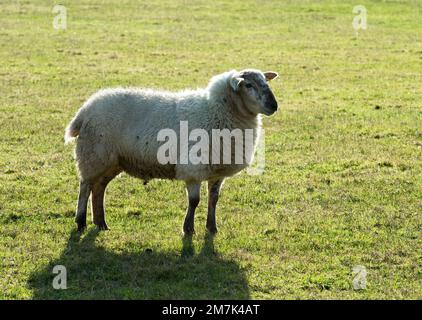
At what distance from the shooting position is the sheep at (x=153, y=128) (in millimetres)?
9117

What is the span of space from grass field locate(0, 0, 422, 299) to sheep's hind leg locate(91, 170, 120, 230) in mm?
143

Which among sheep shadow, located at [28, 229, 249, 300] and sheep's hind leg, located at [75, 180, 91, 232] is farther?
sheep's hind leg, located at [75, 180, 91, 232]

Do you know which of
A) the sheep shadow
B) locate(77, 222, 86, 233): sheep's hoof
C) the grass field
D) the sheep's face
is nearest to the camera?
the sheep shadow

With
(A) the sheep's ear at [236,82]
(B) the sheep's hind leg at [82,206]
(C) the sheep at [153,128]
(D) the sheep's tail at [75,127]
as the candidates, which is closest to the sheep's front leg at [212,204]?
(C) the sheep at [153,128]

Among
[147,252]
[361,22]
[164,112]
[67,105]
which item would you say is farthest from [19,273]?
[361,22]

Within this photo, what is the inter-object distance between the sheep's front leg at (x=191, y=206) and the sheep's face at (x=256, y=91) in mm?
1207

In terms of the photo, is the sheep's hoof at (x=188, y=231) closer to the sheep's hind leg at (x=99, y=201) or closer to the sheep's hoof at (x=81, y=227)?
the sheep's hind leg at (x=99, y=201)

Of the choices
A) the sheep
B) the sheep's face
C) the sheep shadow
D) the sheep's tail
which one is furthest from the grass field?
the sheep's face

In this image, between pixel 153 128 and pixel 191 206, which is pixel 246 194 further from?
pixel 153 128

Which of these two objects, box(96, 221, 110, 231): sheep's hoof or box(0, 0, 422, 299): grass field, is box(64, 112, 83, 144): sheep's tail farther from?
box(96, 221, 110, 231): sheep's hoof

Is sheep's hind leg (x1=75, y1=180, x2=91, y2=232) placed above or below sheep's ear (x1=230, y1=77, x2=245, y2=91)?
below

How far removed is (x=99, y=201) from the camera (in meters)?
9.51

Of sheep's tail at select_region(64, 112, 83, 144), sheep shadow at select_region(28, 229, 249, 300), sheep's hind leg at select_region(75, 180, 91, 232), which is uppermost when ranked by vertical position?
sheep's tail at select_region(64, 112, 83, 144)

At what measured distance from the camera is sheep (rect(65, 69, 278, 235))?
9117 mm
